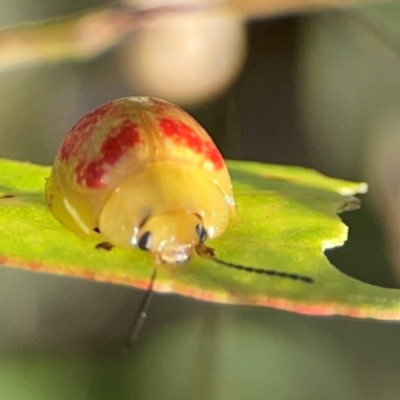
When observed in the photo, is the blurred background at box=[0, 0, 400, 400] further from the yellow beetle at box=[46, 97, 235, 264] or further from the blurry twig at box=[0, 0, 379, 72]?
the blurry twig at box=[0, 0, 379, 72]

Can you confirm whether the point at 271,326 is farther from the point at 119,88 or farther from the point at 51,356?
the point at 119,88

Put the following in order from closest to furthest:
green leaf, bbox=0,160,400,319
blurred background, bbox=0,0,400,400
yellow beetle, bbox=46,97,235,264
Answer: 1. green leaf, bbox=0,160,400,319
2. yellow beetle, bbox=46,97,235,264
3. blurred background, bbox=0,0,400,400

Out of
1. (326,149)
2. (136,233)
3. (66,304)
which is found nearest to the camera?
(136,233)

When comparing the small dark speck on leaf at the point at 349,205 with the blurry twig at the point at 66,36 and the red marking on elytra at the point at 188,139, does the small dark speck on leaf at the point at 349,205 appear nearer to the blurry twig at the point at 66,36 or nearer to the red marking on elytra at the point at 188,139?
the red marking on elytra at the point at 188,139

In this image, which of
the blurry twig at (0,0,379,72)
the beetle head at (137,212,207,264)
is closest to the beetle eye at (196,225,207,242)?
the beetle head at (137,212,207,264)

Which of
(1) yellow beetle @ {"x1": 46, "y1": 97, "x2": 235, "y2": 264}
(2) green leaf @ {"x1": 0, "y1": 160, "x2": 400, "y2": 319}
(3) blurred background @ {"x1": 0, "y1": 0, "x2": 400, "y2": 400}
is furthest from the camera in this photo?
(3) blurred background @ {"x1": 0, "y1": 0, "x2": 400, "y2": 400}

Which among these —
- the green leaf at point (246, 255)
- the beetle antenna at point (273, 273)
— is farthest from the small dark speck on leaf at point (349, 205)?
the beetle antenna at point (273, 273)

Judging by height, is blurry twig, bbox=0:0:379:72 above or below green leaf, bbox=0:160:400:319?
above

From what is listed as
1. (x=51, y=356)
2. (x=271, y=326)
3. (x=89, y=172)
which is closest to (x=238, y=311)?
(x=271, y=326)
